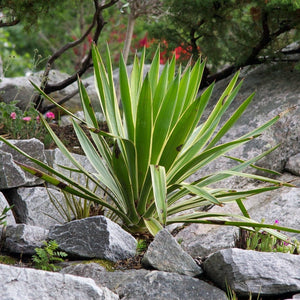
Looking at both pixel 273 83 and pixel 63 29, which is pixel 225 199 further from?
pixel 63 29

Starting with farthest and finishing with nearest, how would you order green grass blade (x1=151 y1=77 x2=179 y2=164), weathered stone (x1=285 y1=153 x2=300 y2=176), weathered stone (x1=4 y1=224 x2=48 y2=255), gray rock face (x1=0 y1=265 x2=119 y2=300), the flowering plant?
the flowering plant, weathered stone (x1=285 y1=153 x2=300 y2=176), green grass blade (x1=151 y1=77 x2=179 y2=164), weathered stone (x1=4 y1=224 x2=48 y2=255), gray rock face (x1=0 y1=265 x2=119 y2=300)

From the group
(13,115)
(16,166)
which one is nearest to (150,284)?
(16,166)

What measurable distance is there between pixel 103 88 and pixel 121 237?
1.13m

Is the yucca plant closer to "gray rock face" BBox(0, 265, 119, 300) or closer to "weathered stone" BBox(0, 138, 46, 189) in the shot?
"weathered stone" BBox(0, 138, 46, 189)

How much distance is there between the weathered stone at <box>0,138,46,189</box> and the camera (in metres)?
3.54

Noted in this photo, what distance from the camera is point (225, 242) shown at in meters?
3.36

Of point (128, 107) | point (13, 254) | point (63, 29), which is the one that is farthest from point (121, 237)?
point (63, 29)

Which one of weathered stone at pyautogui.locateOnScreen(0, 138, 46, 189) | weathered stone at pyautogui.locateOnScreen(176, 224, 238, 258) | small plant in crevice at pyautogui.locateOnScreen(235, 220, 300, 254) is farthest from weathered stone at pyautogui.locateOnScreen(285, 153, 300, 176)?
weathered stone at pyautogui.locateOnScreen(0, 138, 46, 189)

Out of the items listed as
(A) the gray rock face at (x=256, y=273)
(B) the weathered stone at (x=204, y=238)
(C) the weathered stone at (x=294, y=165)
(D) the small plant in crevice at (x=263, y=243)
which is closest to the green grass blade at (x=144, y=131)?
(B) the weathered stone at (x=204, y=238)

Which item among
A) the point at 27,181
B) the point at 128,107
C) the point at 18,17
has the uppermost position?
the point at 18,17

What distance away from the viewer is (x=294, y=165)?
13.8 ft

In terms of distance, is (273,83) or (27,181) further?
(273,83)

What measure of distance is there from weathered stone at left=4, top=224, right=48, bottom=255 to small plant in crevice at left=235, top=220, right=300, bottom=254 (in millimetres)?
1204

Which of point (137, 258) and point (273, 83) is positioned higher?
point (273, 83)
